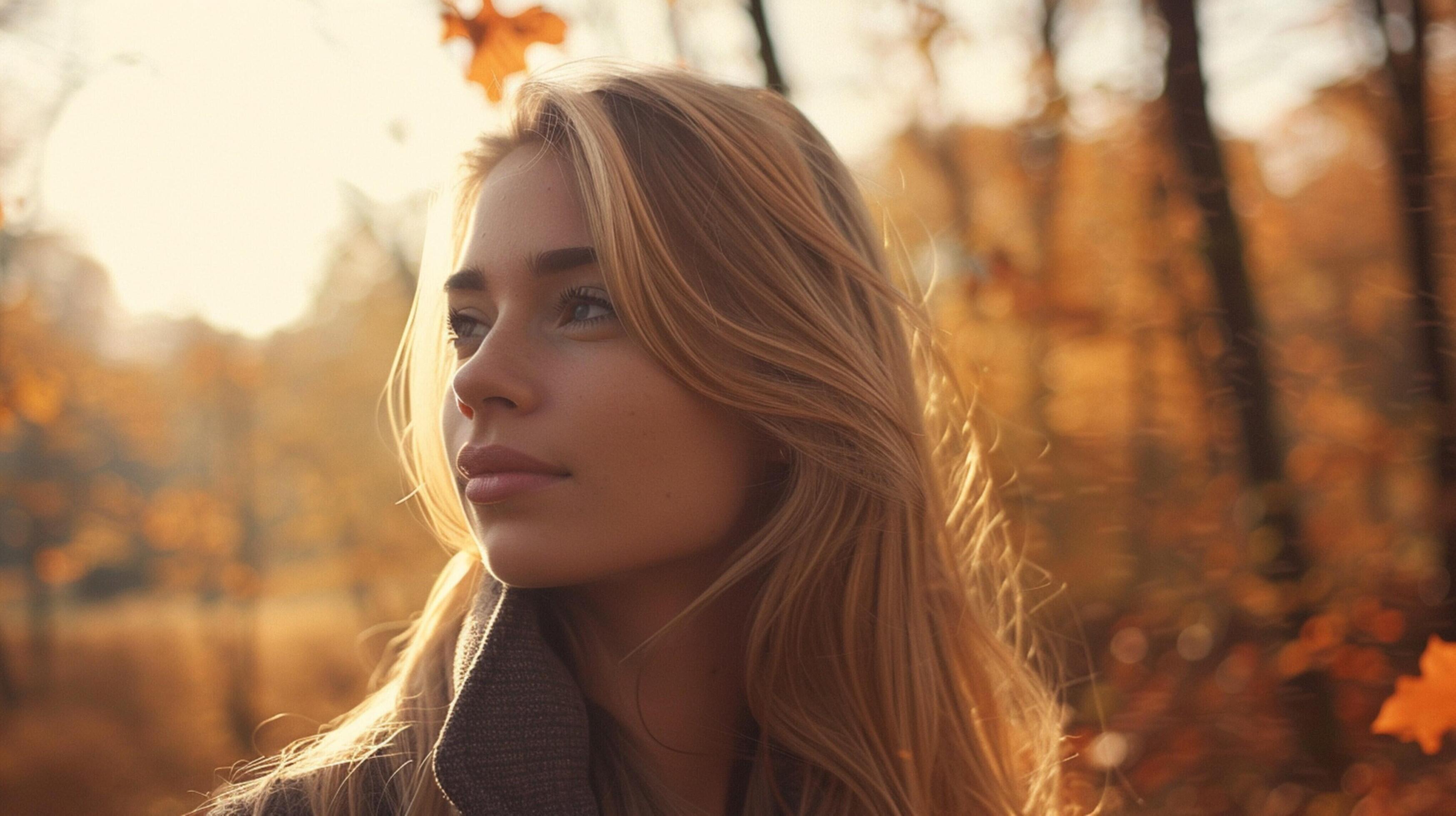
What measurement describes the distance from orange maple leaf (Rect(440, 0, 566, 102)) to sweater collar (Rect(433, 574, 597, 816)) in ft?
4.30

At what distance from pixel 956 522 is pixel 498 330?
1251 mm

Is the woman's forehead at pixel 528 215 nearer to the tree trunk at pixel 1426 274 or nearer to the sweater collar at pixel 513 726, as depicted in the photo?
the sweater collar at pixel 513 726

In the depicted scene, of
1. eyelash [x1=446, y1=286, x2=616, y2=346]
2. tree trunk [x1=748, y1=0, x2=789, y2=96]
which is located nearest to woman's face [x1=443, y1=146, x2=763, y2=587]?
eyelash [x1=446, y1=286, x2=616, y2=346]

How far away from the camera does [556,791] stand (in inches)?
61.4

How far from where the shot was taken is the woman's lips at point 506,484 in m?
1.60

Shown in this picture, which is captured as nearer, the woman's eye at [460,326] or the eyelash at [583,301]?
the eyelash at [583,301]

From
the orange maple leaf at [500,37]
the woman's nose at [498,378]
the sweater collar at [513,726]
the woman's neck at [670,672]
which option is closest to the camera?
the sweater collar at [513,726]

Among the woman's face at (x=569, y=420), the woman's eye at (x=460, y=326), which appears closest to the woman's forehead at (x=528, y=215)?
the woman's face at (x=569, y=420)

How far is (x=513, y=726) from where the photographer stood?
156cm

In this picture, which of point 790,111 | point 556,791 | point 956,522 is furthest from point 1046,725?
point 790,111

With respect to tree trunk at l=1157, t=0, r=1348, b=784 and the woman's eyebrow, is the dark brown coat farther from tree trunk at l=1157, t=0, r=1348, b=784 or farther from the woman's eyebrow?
tree trunk at l=1157, t=0, r=1348, b=784

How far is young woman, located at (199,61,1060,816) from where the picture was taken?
161 cm

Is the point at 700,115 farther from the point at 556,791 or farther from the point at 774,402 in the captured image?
the point at 556,791

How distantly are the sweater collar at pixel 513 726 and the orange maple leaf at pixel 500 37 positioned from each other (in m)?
1.31
